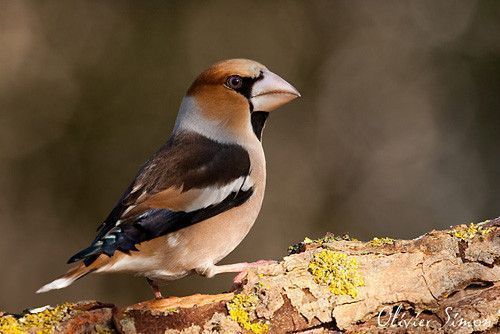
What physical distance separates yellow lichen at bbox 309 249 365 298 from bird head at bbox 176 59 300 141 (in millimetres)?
1461

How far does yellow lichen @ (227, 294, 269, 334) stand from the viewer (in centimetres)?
331

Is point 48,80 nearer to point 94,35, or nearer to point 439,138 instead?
point 94,35

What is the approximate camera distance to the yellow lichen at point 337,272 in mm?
3415

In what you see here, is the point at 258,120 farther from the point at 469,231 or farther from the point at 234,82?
the point at 469,231

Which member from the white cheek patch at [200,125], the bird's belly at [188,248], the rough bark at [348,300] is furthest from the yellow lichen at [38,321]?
the white cheek patch at [200,125]

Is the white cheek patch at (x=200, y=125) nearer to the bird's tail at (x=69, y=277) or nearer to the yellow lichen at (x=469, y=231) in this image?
the bird's tail at (x=69, y=277)

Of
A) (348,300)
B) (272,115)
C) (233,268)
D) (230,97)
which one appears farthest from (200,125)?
(272,115)

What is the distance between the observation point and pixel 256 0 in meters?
9.78

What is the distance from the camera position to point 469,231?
12.1 ft

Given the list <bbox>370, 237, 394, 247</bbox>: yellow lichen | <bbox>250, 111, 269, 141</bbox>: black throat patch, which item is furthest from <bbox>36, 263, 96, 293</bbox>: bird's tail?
<bbox>250, 111, 269, 141</bbox>: black throat patch

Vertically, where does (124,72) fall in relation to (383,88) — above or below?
below

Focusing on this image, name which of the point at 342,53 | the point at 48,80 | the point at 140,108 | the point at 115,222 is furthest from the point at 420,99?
the point at 115,222

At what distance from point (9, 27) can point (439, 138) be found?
5576 mm

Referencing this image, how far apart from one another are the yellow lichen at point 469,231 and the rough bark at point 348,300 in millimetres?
90
